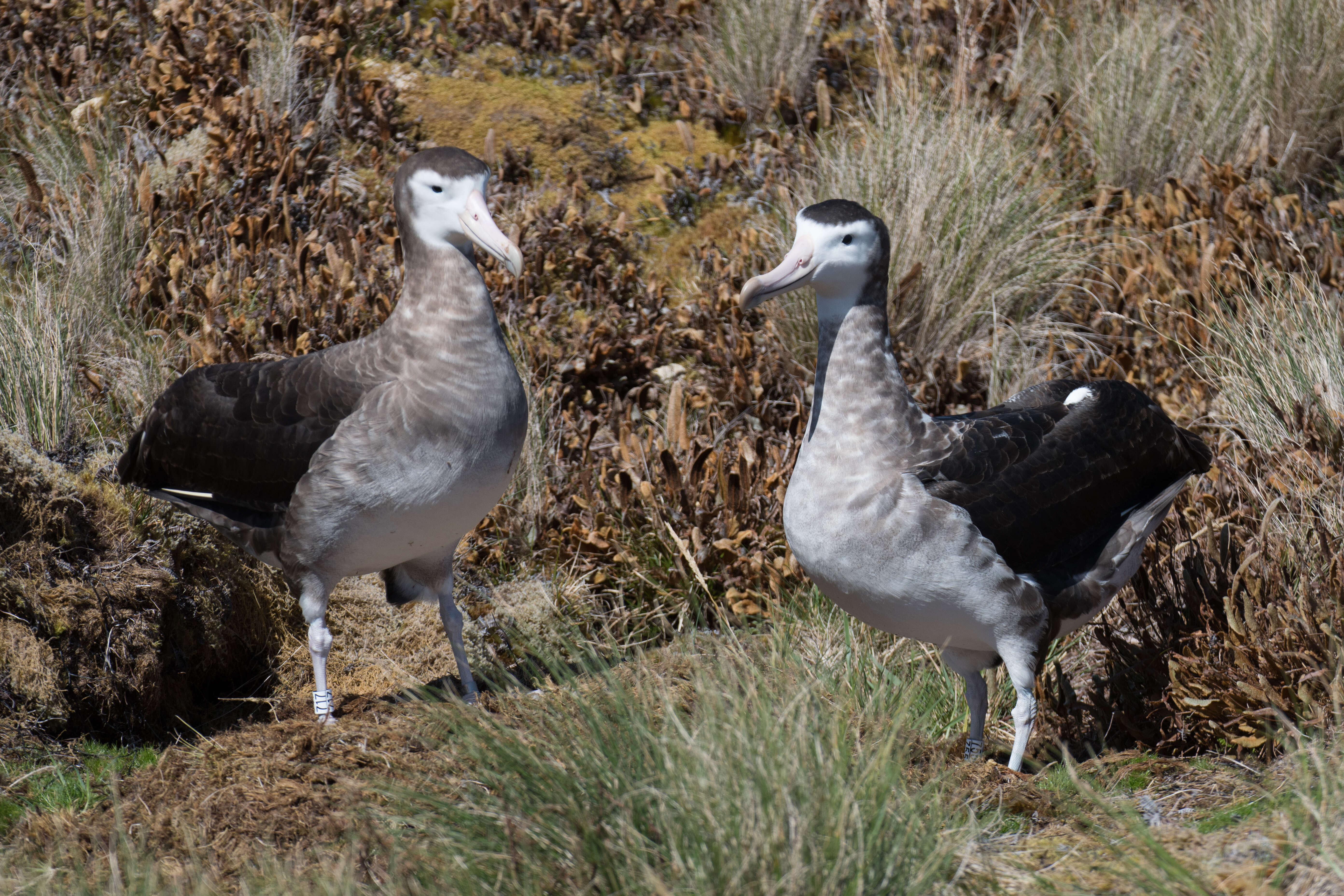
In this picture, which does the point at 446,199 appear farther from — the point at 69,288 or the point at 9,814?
the point at 69,288

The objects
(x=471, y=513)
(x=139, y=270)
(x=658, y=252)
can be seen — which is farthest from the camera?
(x=658, y=252)

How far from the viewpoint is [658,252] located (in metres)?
7.41

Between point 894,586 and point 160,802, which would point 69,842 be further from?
point 894,586

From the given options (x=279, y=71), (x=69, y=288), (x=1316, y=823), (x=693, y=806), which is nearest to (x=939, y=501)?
(x=1316, y=823)

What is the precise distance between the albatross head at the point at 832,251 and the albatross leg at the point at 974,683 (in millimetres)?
1286

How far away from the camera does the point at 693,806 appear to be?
256 centimetres

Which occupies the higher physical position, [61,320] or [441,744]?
[441,744]

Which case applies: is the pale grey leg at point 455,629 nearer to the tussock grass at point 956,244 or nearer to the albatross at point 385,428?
the albatross at point 385,428

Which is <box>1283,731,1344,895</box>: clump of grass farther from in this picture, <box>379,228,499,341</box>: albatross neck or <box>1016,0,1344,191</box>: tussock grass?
<box>1016,0,1344,191</box>: tussock grass

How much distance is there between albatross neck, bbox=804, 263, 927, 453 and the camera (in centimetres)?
386

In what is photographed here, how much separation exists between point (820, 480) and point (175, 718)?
2755mm

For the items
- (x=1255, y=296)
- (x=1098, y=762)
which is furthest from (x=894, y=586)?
(x=1255, y=296)

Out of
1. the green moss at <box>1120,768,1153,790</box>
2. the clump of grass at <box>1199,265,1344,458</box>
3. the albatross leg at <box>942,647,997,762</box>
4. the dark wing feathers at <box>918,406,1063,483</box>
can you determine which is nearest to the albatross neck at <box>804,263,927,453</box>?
the dark wing feathers at <box>918,406,1063,483</box>

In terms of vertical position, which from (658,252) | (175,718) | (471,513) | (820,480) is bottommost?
(175,718)
